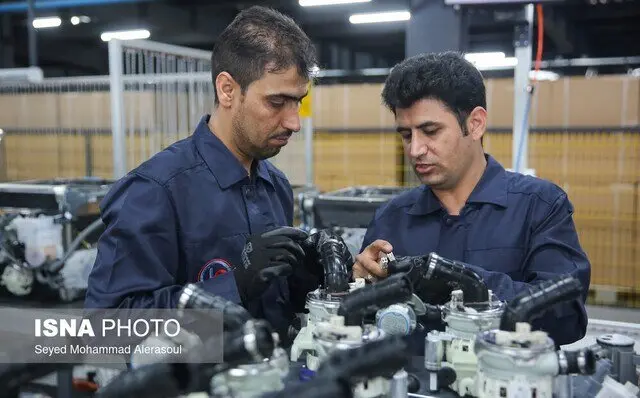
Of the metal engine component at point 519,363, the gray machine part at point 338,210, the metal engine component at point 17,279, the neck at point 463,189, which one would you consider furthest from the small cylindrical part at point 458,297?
the metal engine component at point 17,279

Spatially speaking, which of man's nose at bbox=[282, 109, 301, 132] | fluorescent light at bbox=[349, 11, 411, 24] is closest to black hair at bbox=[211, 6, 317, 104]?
man's nose at bbox=[282, 109, 301, 132]

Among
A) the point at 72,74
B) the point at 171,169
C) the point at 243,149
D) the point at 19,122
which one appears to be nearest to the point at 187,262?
the point at 171,169

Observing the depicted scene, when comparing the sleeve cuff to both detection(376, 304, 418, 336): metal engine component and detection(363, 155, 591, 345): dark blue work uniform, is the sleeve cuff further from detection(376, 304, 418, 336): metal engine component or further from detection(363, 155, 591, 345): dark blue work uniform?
detection(363, 155, 591, 345): dark blue work uniform

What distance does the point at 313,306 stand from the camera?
1.30 m

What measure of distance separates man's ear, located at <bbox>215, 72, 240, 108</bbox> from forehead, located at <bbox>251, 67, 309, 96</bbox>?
0.07 meters

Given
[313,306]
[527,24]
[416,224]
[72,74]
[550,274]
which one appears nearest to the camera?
[313,306]

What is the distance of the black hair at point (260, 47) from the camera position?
158cm

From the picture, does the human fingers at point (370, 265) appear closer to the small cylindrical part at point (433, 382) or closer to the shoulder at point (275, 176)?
the small cylindrical part at point (433, 382)

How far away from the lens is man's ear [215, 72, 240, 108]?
1.63 meters

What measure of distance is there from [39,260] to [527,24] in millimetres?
3152

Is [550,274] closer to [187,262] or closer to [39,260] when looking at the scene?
[187,262]

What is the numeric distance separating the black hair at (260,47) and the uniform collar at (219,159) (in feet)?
0.54

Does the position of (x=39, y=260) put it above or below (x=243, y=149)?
below

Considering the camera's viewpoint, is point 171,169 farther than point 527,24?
No
